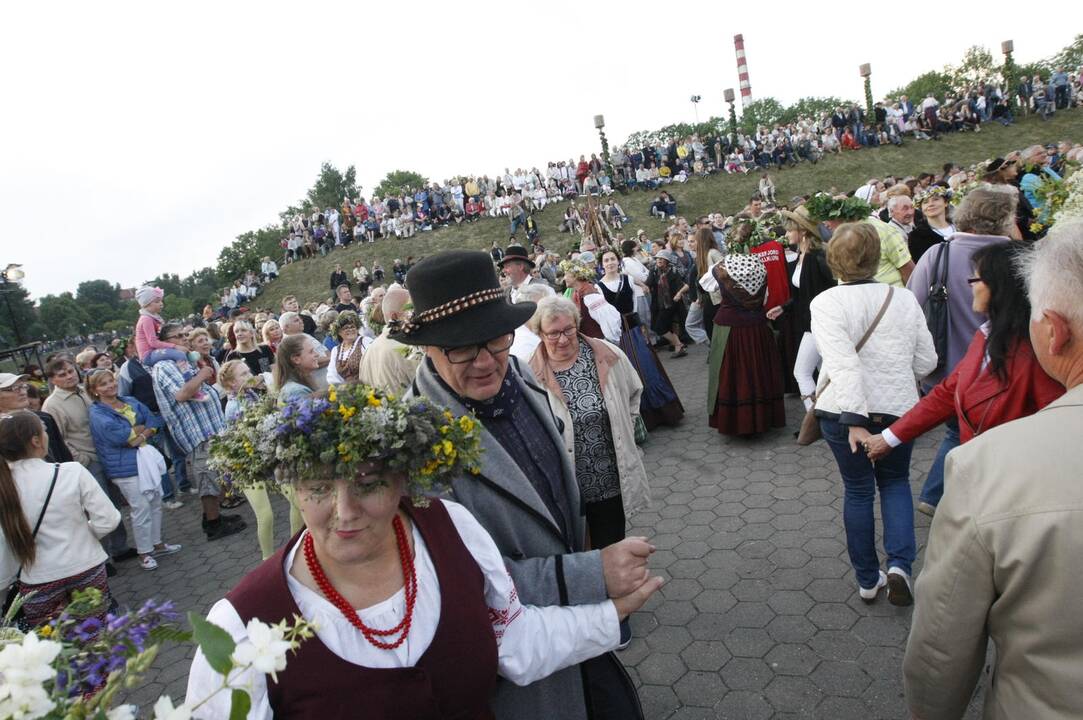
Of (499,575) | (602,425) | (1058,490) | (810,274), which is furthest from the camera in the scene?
(810,274)

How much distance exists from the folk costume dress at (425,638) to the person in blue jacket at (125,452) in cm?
526

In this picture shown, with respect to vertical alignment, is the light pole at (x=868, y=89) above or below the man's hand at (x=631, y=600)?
above

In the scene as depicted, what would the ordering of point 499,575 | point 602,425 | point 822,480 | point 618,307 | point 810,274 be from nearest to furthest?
point 499,575, point 602,425, point 822,480, point 810,274, point 618,307

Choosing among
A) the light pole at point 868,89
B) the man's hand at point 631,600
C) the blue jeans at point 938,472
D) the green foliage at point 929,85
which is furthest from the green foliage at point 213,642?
the green foliage at point 929,85

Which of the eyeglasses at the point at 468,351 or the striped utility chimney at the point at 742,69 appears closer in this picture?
the eyeglasses at the point at 468,351

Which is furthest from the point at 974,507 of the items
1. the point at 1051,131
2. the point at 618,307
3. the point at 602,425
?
the point at 1051,131

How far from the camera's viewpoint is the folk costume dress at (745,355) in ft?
19.5

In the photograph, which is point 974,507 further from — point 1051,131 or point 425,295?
point 1051,131

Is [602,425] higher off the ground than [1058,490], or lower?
lower

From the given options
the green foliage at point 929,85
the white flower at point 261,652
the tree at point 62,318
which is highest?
the green foliage at point 929,85

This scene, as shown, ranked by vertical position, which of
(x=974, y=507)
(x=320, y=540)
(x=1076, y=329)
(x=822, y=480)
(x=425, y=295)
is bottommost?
(x=822, y=480)

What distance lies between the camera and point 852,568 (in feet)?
12.6

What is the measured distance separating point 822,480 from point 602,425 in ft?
8.59

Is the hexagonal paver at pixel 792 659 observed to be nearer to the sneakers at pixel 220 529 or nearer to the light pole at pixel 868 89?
the sneakers at pixel 220 529
